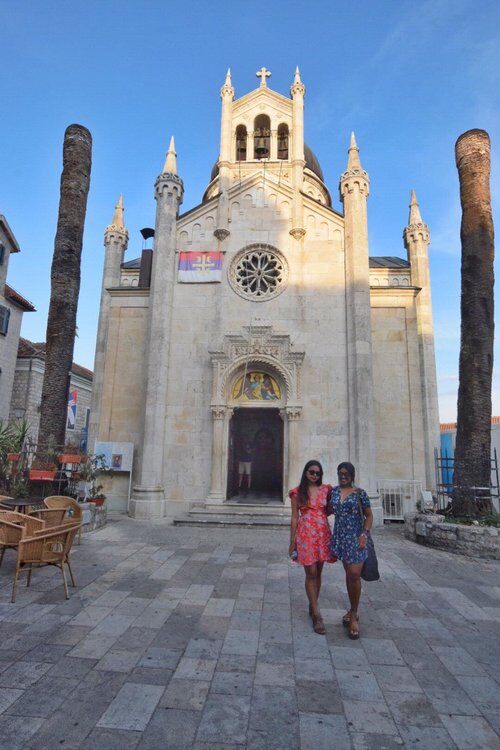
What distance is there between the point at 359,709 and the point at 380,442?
12251 mm

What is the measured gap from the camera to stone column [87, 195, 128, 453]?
50.7 ft

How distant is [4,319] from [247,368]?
54.7ft

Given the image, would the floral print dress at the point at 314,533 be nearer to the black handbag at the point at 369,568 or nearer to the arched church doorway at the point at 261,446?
the black handbag at the point at 369,568

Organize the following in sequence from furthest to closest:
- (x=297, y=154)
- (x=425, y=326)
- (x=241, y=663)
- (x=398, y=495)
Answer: (x=425, y=326) < (x=297, y=154) < (x=398, y=495) < (x=241, y=663)

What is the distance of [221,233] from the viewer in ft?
50.9

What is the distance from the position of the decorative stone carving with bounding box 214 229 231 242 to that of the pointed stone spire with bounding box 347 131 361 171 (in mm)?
5278

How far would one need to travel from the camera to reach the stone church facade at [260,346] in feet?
45.5

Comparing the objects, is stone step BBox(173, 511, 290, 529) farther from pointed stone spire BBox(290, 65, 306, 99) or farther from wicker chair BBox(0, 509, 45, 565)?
pointed stone spire BBox(290, 65, 306, 99)

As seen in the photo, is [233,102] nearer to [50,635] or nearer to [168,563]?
[168,563]

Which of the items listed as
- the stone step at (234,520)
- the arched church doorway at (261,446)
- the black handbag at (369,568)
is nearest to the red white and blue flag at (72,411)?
the arched church doorway at (261,446)

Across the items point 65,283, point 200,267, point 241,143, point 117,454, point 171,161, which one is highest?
point 241,143

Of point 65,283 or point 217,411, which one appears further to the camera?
point 217,411

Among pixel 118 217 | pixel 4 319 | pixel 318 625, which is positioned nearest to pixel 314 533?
pixel 318 625

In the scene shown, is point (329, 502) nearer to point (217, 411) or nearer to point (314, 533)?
point (314, 533)
